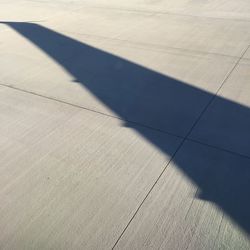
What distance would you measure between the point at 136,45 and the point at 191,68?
5.37ft

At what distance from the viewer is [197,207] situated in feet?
10.8

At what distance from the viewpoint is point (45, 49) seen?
7.33 meters

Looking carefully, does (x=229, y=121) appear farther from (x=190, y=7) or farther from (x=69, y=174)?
(x=190, y=7)

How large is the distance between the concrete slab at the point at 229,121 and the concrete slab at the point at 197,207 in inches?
10.3

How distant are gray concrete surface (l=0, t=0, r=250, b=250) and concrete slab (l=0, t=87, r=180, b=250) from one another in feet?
0.04

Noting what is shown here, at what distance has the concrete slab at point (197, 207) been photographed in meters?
2.98

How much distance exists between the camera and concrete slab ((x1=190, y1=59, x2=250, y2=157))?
13.9 ft

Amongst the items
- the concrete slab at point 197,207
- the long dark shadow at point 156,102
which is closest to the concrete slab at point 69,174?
the concrete slab at point 197,207

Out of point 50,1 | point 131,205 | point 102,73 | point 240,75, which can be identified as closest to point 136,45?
point 102,73

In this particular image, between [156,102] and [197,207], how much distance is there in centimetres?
216

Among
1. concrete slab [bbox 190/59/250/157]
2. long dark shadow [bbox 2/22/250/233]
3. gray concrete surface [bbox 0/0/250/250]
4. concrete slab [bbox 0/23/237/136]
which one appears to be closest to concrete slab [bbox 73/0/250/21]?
gray concrete surface [bbox 0/0/250/250]

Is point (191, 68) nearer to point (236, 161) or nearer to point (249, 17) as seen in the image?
point (236, 161)

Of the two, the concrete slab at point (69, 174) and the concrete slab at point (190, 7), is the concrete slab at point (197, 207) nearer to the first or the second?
the concrete slab at point (69, 174)

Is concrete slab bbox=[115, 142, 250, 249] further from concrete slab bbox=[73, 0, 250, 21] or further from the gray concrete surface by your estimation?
concrete slab bbox=[73, 0, 250, 21]
